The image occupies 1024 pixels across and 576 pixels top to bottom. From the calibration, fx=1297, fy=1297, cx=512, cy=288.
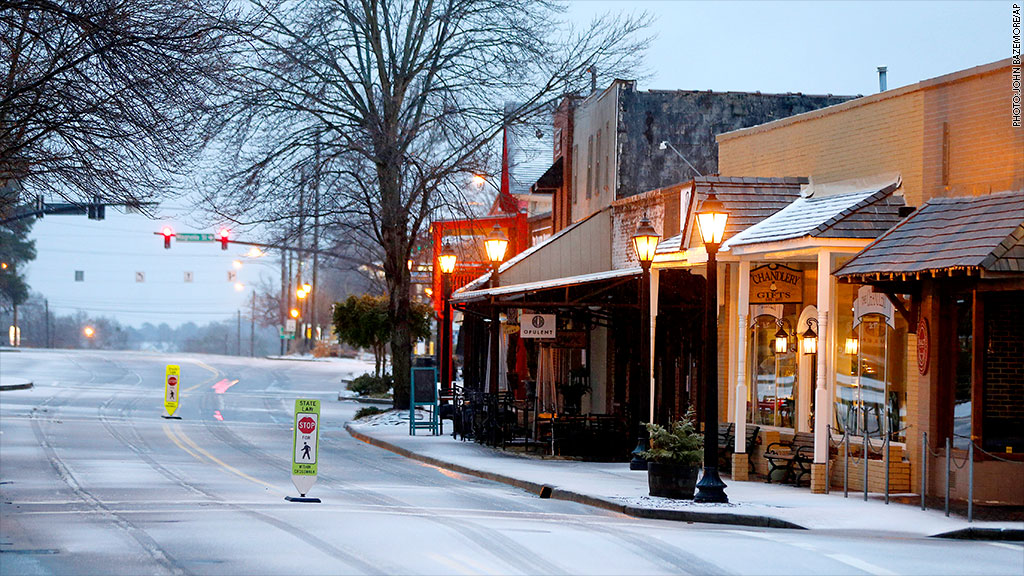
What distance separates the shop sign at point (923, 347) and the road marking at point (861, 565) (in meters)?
5.81


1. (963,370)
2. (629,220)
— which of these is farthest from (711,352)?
(629,220)

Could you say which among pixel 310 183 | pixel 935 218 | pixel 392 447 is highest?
pixel 310 183

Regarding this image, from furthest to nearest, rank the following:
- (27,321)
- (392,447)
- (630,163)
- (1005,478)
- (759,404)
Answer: (27,321)
(630,163)
(392,447)
(759,404)
(1005,478)

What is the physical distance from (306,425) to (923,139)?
9.47 meters

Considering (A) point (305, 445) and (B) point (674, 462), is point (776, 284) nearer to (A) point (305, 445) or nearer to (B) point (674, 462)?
(B) point (674, 462)

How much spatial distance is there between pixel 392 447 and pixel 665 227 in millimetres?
7883

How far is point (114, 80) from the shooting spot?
1563 centimetres

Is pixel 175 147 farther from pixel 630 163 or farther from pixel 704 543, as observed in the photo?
pixel 630 163

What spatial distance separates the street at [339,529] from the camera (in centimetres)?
1145

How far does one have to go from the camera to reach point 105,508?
51.1ft

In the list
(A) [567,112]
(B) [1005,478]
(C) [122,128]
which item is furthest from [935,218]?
(A) [567,112]

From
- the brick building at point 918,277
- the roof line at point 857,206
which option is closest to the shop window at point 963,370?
the brick building at point 918,277

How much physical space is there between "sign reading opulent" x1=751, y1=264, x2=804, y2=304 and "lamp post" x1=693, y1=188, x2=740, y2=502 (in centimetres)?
394

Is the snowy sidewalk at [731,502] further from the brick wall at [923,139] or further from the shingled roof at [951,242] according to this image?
the brick wall at [923,139]
